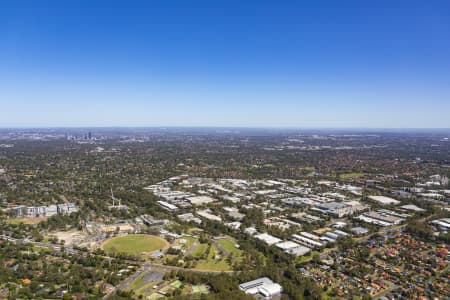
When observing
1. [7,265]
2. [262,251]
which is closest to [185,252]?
[262,251]

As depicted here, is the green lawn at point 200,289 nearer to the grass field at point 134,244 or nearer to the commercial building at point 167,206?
the grass field at point 134,244

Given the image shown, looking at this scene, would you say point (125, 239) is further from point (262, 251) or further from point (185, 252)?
point (262, 251)

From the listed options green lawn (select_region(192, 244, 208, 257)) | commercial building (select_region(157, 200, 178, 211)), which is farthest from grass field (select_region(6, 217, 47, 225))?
green lawn (select_region(192, 244, 208, 257))

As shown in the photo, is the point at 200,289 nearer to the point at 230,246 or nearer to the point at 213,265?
the point at 213,265

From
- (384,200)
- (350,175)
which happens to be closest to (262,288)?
(384,200)

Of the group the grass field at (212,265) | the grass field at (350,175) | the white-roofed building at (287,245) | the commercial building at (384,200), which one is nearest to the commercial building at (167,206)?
the grass field at (212,265)

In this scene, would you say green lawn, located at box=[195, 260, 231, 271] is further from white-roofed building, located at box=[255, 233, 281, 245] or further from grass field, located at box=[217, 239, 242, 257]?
white-roofed building, located at box=[255, 233, 281, 245]
